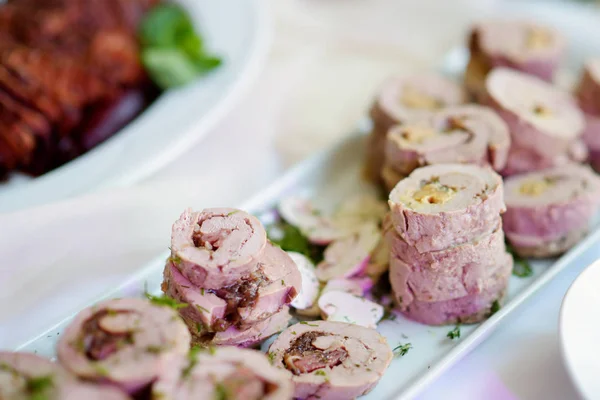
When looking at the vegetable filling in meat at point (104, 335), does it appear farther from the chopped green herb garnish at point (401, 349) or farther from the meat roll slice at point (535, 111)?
the meat roll slice at point (535, 111)

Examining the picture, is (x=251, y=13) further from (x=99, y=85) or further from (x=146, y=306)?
(x=146, y=306)

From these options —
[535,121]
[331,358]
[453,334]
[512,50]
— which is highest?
[512,50]

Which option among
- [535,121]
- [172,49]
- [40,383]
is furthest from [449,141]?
[172,49]

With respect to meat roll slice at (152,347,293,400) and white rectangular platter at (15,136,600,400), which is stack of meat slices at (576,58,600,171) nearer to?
white rectangular platter at (15,136,600,400)

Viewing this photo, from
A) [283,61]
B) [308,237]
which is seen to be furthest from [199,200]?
[283,61]

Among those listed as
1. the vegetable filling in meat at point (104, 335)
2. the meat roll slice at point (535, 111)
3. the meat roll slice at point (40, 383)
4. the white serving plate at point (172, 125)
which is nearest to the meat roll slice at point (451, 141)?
the meat roll slice at point (535, 111)

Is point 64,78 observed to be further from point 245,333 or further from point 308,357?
point 308,357
